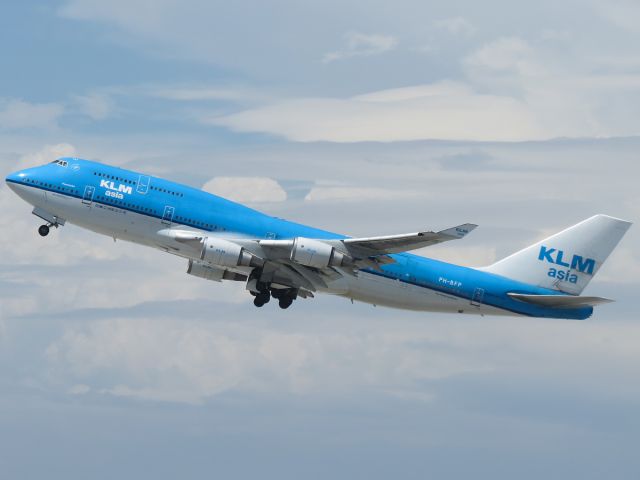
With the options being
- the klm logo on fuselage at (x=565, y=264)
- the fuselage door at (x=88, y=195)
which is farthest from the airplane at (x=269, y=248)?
the klm logo on fuselage at (x=565, y=264)

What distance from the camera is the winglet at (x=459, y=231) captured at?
2241 inches

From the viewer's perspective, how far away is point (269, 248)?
209ft

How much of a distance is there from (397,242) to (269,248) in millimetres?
7067

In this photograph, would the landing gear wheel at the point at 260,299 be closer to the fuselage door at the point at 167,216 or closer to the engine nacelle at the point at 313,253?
the engine nacelle at the point at 313,253

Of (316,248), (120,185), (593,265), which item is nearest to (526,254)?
(593,265)

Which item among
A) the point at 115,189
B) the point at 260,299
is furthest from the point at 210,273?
the point at 115,189

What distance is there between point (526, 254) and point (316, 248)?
1675 centimetres

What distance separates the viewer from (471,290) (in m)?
69.2

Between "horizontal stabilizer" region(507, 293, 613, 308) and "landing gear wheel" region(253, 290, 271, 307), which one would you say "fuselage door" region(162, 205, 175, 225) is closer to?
"landing gear wheel" region(253, 290, 271, 307)

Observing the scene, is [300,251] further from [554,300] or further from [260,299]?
[554,300]

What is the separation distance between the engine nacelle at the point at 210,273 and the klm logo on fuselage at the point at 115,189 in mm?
7396

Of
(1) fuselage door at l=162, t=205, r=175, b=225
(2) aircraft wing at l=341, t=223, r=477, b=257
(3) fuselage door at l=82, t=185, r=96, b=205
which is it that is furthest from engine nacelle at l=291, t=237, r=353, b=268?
(3) fuselage door at l=82, t=185, r=96, b=205

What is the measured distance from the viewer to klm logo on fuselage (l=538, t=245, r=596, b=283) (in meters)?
73.4

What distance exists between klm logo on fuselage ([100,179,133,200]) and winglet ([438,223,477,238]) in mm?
16811
